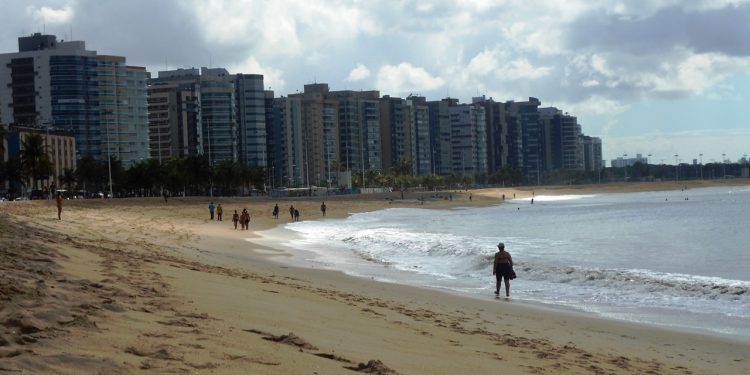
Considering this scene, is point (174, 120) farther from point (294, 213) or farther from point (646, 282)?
→ point (646, 282)

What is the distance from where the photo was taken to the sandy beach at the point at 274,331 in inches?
277

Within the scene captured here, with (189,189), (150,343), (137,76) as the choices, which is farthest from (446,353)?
(137,76)

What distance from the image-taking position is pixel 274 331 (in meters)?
9.17

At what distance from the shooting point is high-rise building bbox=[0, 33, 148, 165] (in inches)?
6437

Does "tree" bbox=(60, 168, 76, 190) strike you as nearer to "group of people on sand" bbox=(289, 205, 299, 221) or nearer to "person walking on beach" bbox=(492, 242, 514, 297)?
"group of people on sand" bbox=(289, 205, 299, 221)

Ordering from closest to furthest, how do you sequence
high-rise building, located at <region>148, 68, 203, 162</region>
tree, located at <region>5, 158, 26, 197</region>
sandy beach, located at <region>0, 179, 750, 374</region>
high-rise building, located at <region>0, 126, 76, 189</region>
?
sandy beach, located at <region>0, 179, 750, 374</region> < tree, located at <region>5, 158, 26, 197</region> < high-rise building, located at <region>0, 126, 76, 189</region> < high-rise building, located at <region>148, 68, 203, 162</region>

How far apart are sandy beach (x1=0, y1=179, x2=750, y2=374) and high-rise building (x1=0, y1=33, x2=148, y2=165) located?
15395cm

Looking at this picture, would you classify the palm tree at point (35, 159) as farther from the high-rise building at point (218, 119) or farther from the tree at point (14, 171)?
the high-rise building at point (218, 119)

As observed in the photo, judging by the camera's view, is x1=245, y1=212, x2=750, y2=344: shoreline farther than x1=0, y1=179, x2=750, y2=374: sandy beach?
Yes

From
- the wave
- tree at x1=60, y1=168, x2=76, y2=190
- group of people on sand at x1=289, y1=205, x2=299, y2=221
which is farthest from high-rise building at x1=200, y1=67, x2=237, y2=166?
the wave

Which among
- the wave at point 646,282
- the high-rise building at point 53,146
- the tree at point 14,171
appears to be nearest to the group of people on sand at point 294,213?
the wave at point 646,282

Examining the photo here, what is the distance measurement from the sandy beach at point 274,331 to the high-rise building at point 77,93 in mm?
153953

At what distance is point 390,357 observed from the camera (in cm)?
878

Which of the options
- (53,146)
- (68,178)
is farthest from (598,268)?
(53,146)
